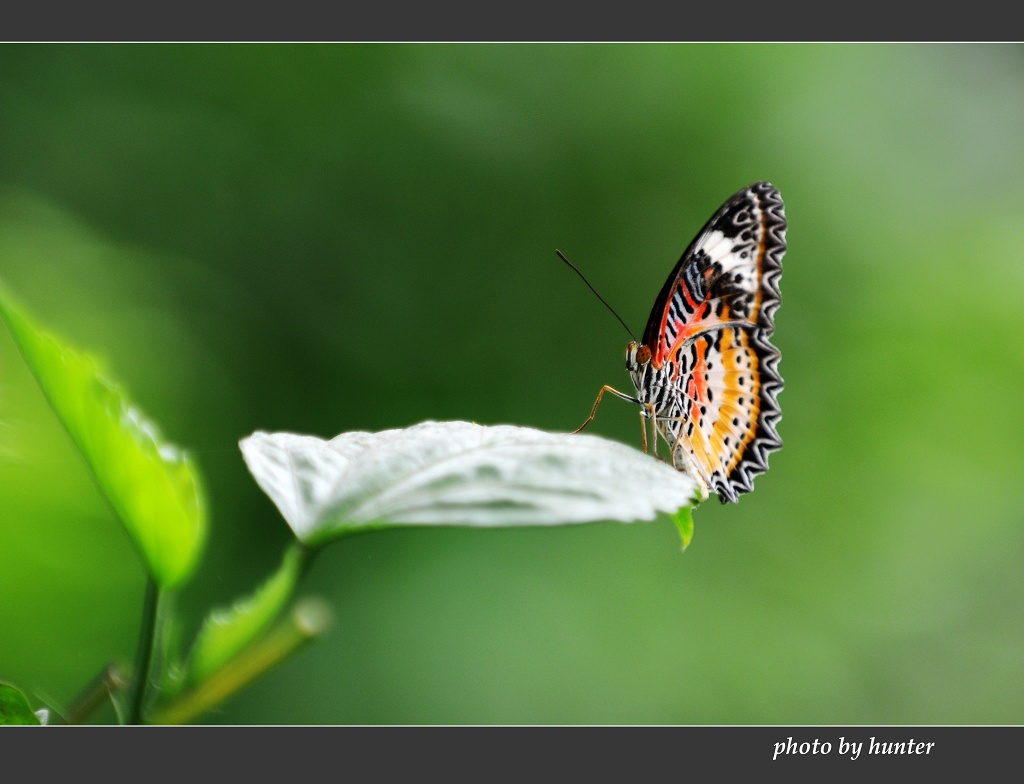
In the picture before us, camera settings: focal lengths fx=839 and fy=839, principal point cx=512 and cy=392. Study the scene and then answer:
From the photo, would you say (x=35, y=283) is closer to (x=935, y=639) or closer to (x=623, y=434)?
(x=623, y=434)

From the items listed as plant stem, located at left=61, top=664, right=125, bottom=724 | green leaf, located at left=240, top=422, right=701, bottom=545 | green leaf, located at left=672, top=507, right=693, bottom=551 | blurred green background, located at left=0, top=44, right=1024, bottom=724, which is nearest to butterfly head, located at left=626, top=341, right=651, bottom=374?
green leaf, located at left=672, top=507, right=693, bottom=551

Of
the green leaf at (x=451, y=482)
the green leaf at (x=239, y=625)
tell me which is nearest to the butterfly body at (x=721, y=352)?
the green leaf at (x=451, y=482)

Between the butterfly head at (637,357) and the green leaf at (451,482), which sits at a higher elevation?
the green leaf at (451,482)

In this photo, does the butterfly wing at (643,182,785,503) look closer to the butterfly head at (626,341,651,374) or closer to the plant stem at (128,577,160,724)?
the butterfly head at (626,341,651,374)

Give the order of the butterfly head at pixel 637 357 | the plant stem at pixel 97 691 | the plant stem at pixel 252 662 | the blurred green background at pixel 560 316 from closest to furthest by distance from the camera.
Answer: the plant stem at pixel 252 662 → the plant stem at pixel 97 691 → the butterfly head at pixel 637 357 → the blurred green background at pixel 560 316

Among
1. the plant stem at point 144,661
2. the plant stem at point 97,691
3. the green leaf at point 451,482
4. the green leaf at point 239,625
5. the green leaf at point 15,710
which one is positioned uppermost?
the green leaf at point 451,482

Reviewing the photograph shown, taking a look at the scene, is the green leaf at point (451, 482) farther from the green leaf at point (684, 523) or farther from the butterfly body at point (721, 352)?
the butterfly body at point (721, 352)

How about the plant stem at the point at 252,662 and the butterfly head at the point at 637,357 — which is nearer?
the plant stem at the point at 252,662

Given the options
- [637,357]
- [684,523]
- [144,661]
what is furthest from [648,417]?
[144,661]
